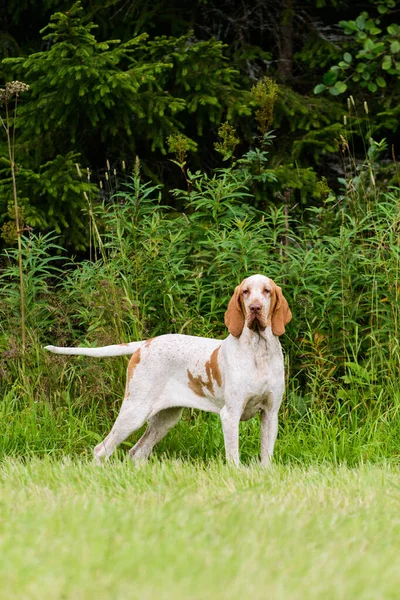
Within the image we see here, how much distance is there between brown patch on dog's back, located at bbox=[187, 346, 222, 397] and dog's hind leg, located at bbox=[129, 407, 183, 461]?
17.6 inches

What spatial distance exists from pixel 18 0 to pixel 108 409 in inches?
218

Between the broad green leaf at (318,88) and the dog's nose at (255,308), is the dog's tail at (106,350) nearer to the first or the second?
the dog's nose at (255,308)

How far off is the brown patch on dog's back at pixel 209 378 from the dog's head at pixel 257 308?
27cm

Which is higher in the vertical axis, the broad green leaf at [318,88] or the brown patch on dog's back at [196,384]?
the broad green leaf at [318,88]

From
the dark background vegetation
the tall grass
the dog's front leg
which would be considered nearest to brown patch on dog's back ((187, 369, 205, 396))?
the dog's front leg

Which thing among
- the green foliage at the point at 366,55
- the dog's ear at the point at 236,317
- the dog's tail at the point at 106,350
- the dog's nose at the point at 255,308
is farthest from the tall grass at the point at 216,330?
the green foliage at the point at 366,55

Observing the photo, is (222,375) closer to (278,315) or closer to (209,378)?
(209,378)

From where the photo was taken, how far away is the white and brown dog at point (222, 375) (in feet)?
17.8

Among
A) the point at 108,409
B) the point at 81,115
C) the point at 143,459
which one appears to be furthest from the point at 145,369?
the point at 81,115

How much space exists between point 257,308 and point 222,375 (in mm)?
532

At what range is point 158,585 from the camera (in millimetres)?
3016

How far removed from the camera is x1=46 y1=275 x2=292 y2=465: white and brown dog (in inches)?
213

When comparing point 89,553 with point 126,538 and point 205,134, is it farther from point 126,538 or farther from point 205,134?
point 205,134

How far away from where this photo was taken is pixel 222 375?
5559 mm
